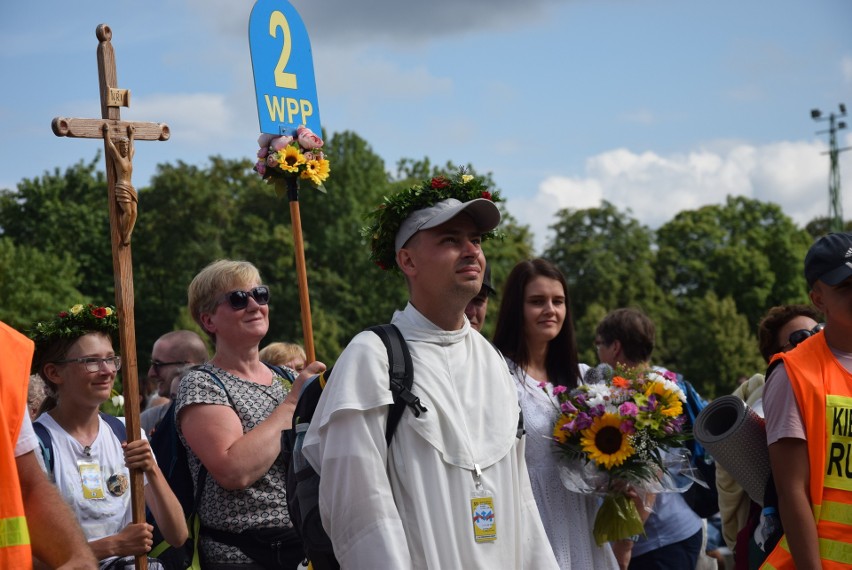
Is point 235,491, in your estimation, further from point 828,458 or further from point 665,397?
point 828,458

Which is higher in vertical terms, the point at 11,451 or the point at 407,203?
the point at 407,203

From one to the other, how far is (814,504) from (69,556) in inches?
112

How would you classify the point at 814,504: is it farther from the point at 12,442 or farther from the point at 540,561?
the point at 12,442

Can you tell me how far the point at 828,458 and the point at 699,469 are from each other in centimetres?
234

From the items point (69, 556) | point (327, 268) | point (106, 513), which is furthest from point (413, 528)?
point (327, 268)

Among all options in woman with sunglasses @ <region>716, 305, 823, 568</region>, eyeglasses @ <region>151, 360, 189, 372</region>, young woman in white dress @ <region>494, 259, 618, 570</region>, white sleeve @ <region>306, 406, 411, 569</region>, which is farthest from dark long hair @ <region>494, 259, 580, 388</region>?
eyeglasses @ <region>151, 360, 189, 372</region>

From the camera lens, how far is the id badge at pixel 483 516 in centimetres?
392

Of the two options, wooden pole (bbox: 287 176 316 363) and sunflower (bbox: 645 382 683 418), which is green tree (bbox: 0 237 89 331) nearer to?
wooden pole (bbox: 287 176 316 363)

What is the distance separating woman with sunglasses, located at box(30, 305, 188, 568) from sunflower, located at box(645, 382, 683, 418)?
246 centimetres

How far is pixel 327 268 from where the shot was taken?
4466 centimetres

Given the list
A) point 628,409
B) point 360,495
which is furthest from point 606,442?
point 360,495

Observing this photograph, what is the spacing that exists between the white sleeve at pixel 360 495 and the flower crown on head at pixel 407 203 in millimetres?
819

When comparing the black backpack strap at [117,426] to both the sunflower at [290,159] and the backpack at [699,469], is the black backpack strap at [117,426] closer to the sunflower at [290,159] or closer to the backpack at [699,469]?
the sunflower at [290,159]

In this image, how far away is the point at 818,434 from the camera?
452cm
